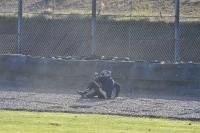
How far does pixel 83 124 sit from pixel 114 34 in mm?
17287

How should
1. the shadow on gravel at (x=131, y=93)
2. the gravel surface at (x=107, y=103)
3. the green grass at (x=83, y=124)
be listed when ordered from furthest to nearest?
the shadow on gravel at (x=131, y=93)
the gravel surface at (x=107, y=103)
the green grass at (x=83, y=124)

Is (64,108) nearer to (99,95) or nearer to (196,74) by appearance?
(99,95)

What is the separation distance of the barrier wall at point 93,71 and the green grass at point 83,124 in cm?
530

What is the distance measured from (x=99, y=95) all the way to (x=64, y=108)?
7.94 ft

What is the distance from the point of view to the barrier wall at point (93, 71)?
1794cm

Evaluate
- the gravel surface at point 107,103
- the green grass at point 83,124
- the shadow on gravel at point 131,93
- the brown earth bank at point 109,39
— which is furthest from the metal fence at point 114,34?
the green grass at point 83,124

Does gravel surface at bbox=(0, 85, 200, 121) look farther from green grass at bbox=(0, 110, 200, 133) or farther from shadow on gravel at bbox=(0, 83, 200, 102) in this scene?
green grass at bbox=(0, 110, 200, 133)

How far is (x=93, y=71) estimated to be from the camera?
18484mm

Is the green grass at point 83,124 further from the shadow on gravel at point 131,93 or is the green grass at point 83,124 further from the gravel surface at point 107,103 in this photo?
the shadow on gravel at point 131,93

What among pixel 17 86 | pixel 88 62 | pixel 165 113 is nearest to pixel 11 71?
pixel 17 86

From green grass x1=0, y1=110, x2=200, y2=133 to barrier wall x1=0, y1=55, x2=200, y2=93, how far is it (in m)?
5.30

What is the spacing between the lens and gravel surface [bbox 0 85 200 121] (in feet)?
45.4

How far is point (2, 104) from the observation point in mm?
14555

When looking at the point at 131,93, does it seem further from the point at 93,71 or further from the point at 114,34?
the point at 114,34
